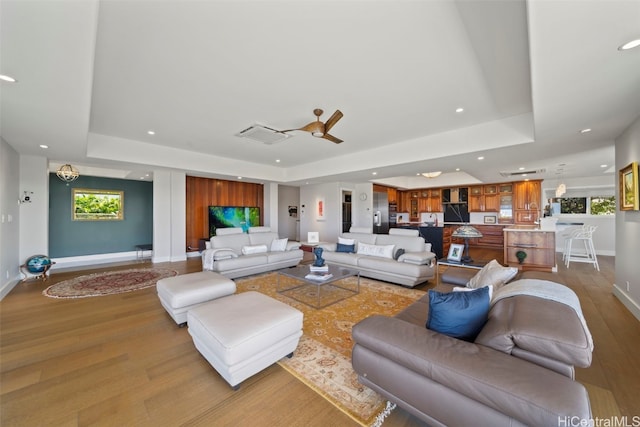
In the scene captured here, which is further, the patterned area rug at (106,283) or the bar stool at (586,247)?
the bar stool at (586,247)

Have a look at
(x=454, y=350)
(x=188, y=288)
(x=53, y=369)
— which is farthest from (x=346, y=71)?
(x=53, y=369)

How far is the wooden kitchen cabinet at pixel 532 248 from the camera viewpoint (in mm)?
4992

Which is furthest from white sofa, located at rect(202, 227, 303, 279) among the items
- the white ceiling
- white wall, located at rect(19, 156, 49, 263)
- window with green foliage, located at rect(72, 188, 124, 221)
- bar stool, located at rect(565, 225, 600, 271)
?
bar stool, located at rect(565, 225, 600, 271)

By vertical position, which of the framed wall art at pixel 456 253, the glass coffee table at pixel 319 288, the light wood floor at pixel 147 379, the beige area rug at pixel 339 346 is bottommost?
the light wood floor at pixel 147 379

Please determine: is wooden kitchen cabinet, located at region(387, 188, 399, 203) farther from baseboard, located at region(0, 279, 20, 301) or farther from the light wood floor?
baseboard, located at region(0, 279, 20, 301)

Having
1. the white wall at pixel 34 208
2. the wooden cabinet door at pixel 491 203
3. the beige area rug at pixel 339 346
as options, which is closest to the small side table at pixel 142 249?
the white wall at pixel 34 208

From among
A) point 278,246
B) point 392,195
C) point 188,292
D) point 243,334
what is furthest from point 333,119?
point 392,195

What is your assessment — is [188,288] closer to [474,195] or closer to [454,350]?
[454,350]

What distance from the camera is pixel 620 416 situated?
157 cm

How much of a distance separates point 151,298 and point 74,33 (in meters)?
3.44

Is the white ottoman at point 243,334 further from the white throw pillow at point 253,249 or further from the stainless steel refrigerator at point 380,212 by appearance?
the stainless steel refrigerator at point 380,212

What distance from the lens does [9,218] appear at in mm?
4168

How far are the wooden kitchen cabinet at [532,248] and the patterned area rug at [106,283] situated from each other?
7368 mm

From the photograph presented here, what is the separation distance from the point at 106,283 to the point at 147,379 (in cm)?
360
